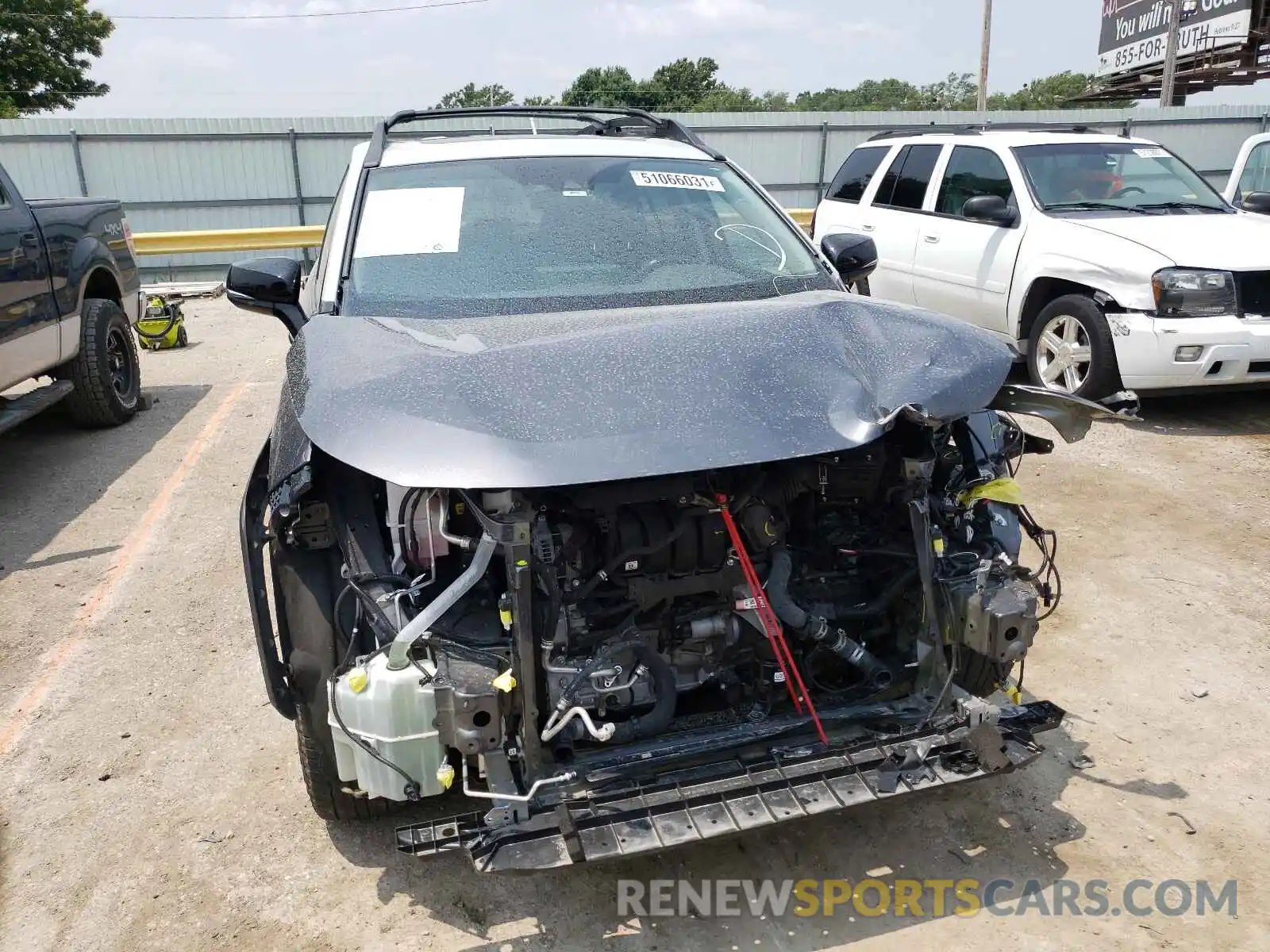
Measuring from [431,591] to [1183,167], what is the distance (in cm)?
770

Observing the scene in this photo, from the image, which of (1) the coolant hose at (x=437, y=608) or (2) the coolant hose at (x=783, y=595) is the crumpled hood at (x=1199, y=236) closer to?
(2) the coolant hose at (x=783, y=595)

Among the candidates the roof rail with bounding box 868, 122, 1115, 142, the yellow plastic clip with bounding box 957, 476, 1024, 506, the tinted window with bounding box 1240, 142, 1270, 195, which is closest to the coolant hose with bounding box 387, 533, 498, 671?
the yellow plastic clip with bounding box 957, 476, 1024, 506

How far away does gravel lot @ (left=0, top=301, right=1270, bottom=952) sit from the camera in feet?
8.26

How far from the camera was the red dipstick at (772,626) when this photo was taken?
2.49 metres

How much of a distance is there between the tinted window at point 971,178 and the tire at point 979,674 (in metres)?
5.41

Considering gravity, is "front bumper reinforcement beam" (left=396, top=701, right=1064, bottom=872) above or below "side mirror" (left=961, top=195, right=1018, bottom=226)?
below

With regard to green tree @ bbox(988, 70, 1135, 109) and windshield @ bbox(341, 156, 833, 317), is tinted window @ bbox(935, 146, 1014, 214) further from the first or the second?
green tree @ bbox(988, 70, 1135, 109)

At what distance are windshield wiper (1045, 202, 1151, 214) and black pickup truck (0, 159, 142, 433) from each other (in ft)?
22.9

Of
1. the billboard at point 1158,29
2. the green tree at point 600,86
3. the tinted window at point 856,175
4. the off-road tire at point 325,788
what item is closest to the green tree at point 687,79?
the green tree at point 600,86

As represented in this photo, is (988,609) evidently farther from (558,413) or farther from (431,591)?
(431,591)

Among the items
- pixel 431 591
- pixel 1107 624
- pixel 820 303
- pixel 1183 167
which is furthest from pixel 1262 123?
pixel 431 591

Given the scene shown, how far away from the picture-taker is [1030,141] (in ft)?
24.9

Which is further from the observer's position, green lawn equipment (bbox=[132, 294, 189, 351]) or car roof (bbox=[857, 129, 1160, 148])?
green lawn equipment (bbox=[132, 294, 189, 351])

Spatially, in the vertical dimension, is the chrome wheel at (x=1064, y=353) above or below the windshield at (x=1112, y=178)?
below
